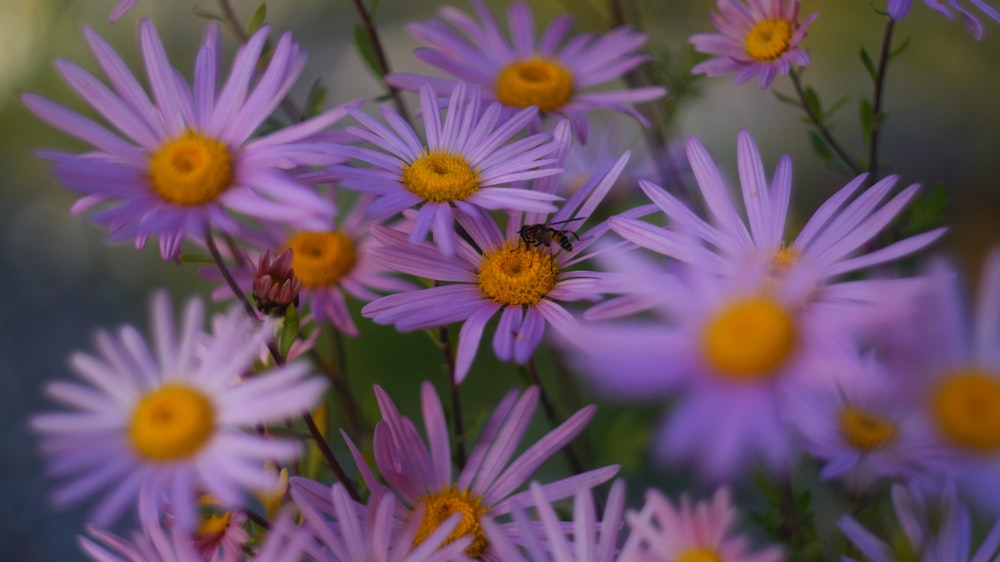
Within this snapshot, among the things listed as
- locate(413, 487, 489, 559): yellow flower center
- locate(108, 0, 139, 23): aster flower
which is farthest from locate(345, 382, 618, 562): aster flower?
locate(108, 0, 139, 23): aster flower

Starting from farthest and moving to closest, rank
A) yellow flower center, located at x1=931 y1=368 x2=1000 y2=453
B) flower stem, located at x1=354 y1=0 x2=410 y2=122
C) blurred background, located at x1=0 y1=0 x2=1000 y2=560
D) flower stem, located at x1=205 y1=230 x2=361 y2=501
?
blurred background, located at x1=0 y1=0 x2=1000 y2=560 < flower stem, located at x1=354 y1=0 x2=410 y2=122 < flower stem, located at x1=205 y1=230 x2=361 y2=501 < yellow flower center, located at x1=931 y1=368 x2=1000 y2=453

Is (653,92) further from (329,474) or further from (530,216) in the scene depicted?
(329,474)

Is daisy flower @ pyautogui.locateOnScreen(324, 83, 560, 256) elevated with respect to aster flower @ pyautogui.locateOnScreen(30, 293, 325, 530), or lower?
elevated

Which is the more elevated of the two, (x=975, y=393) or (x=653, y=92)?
(x=653, y=92)

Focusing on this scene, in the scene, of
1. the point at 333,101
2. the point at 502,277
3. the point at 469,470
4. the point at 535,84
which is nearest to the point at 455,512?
the point at 469,470

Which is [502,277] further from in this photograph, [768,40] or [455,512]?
[768,40]

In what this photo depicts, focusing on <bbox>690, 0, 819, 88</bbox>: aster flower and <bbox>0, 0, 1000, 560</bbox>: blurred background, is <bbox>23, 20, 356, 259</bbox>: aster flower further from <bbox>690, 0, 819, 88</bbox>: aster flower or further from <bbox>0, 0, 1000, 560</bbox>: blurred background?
<bbox>0, 0, 1000, 560</bbox>: blurred background

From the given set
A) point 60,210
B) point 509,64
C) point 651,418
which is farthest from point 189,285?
point 509,64
